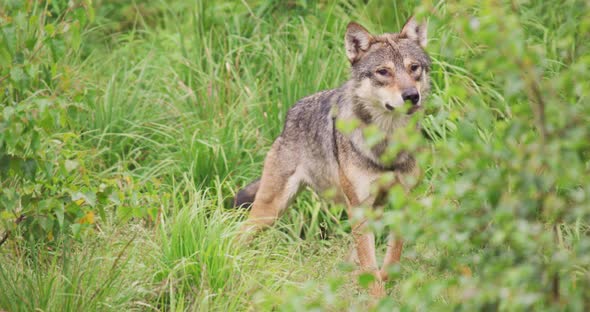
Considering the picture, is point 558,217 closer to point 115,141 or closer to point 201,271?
point 201,271

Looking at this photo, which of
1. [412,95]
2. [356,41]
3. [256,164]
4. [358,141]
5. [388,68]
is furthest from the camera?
[256,164]

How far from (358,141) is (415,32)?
0.90 meters

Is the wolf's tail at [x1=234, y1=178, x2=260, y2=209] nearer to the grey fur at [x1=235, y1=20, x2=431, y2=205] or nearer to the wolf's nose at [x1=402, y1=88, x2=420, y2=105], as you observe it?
the grey fur at [x1=235, y1=20, x2=431, y2=205]

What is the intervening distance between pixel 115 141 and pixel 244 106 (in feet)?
3.77

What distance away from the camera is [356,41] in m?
6.28

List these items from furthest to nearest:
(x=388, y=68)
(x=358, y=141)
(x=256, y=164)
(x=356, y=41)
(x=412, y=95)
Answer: (x=256, y=164) → (x=356, y=41) → (x=358, y=141) → (x=388, y=68) → (x=412, y=95)

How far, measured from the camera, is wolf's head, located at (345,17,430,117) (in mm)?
5836

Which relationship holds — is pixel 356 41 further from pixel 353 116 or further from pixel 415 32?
pixel 353 116

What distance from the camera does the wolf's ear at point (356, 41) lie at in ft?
20.4

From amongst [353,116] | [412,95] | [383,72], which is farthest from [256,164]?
[412,95]

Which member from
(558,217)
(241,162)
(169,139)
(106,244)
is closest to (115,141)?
(169,139)

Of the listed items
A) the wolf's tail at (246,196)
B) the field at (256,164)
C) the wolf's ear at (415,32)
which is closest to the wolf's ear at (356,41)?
the wolf's ear at (415,32)

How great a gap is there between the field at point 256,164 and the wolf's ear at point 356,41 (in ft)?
2.08

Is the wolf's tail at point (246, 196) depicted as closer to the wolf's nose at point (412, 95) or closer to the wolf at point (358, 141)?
the wolf at point (358, 141)
